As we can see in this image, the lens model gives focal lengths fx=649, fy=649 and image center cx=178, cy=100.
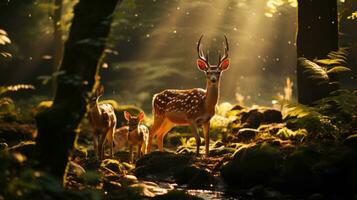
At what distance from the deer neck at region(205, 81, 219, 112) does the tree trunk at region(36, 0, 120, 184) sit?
5843 mm

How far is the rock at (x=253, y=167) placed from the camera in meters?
10.3

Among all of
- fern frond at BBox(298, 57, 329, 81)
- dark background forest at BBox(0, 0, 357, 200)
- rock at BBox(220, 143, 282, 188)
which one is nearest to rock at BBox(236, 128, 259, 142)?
dark background forest at BBox(0, 0, 357, 200)

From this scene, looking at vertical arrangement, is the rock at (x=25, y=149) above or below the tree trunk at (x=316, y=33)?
below

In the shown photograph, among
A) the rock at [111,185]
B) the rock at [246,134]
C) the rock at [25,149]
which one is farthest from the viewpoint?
the rock at [246,134]

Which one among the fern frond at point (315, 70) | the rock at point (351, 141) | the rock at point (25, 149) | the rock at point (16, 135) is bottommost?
the rock at point (25, 149)

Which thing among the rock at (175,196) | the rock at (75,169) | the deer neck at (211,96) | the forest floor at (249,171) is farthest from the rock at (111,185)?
the deer neck at (211,96)

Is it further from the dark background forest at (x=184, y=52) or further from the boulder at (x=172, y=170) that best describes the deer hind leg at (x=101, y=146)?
the dark background forest at (x=184, y=52)

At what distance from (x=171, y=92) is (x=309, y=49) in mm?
3062

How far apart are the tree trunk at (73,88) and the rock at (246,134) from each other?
276 inches

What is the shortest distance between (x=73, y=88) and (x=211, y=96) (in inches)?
238

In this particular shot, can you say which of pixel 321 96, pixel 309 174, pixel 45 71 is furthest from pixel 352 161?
pixel 45 71

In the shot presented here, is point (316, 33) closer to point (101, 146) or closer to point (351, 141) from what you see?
point (351, 141)

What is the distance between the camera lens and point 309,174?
32.2ft

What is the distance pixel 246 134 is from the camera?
14.0 meters
